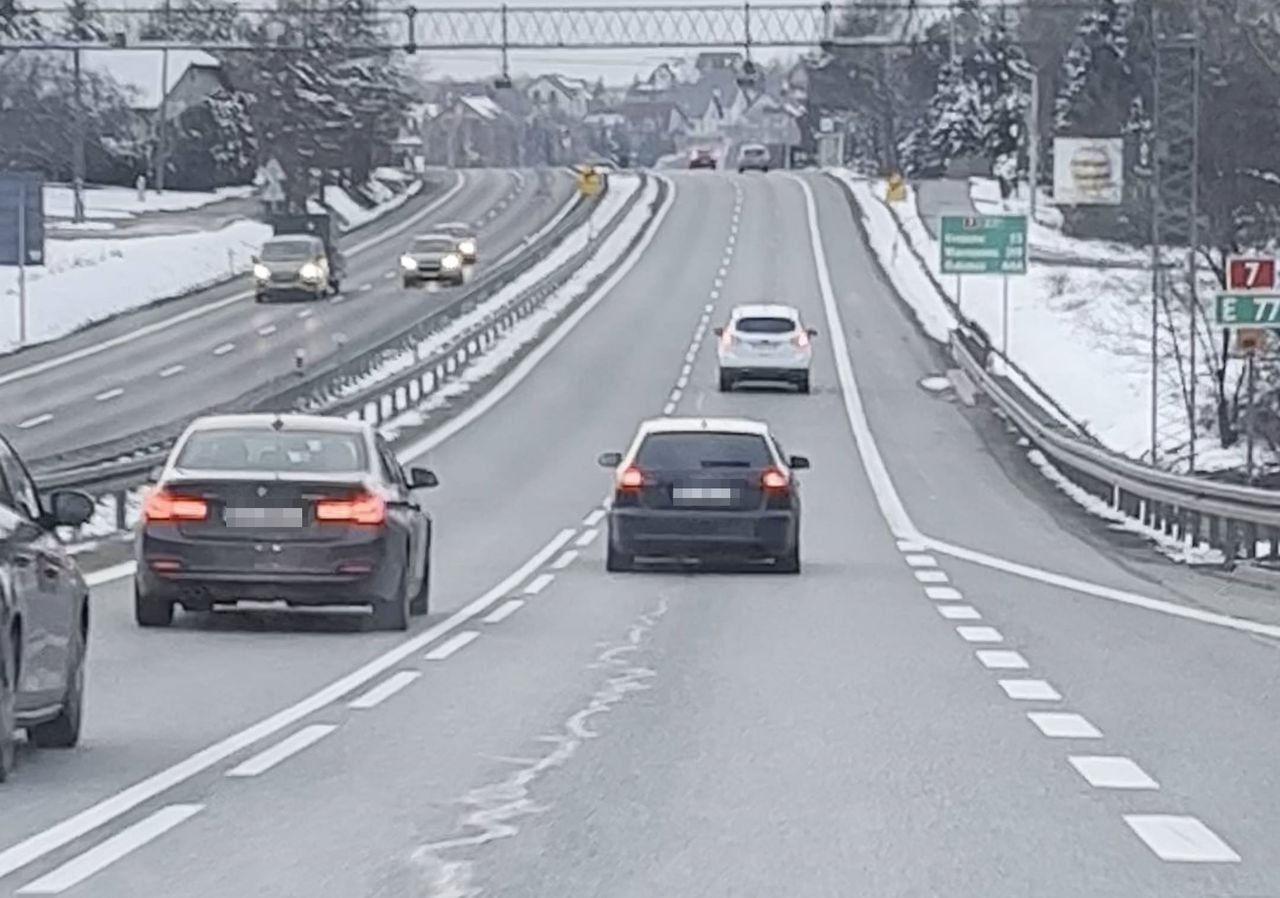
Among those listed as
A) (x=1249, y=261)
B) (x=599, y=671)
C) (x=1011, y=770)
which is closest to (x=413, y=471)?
(x=599, y=671)

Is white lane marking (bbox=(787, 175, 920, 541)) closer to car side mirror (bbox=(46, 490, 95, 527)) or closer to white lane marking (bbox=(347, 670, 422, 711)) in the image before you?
white lane marking (bbox=(347, 670, 422, 711))

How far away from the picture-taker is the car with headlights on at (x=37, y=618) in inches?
459

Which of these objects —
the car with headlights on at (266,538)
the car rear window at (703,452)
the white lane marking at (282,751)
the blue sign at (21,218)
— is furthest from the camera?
the blue sign at (21,218)

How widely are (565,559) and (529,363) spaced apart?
36252mm

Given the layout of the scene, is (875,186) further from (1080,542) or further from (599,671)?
(599,671)

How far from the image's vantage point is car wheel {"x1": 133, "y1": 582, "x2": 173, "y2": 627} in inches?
775

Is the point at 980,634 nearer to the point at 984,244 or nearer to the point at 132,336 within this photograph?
the point at 132,336

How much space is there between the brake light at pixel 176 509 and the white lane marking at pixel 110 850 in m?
8.31

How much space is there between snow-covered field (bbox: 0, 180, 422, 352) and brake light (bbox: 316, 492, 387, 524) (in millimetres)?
48049

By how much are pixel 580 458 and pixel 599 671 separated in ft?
95.8

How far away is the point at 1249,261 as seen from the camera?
33.1 metres

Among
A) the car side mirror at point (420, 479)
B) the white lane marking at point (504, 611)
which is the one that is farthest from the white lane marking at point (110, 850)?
the car side mirror at point (420, 479)

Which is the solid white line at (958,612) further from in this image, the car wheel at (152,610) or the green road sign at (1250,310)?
the green road sign at (1250,310)

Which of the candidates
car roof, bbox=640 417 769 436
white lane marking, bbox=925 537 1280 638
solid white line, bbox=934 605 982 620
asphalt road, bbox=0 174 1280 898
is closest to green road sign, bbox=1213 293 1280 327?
asphalt road, bbox=0 174 1280 898
